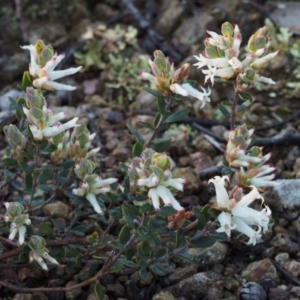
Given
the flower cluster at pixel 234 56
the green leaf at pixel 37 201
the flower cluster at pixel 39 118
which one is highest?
the flower cluster at pixel 234 56

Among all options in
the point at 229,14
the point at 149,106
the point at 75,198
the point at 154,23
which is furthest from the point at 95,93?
the point at 75,198

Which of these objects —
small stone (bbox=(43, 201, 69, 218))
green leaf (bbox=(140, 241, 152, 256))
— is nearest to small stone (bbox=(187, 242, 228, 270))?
green leaf (bbox=(140, 241, 152, 256))

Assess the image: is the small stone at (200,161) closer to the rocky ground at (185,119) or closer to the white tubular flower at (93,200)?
the rocky ground at (185,119)

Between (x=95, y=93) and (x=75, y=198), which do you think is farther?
(x=95, y=93)

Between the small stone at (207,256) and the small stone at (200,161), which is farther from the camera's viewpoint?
the small stone at (200,161)

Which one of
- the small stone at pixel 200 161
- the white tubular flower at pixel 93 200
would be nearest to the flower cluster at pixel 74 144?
the white tubular flower at pixel 93 200

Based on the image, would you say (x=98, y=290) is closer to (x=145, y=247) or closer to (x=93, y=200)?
(x=145, y=247)

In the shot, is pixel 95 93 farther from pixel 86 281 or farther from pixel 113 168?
pixel 86 281
